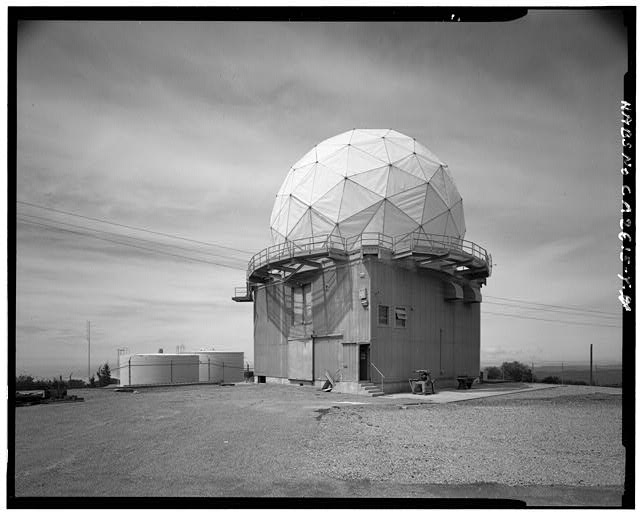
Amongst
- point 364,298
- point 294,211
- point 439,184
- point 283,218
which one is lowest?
point 364,298

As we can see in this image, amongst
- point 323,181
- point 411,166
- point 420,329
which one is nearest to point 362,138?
point 411,166

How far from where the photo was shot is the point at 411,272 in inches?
1001

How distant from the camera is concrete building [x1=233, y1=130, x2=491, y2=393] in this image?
23.9m

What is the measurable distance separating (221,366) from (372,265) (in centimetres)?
2036

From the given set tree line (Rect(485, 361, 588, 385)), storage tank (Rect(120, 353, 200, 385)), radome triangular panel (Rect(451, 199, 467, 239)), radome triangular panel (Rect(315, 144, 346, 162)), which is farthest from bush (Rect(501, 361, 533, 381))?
storage tank (Rect(120, 353, 200, 385))

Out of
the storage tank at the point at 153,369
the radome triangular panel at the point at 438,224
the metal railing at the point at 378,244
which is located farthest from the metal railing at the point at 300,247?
the storage tank at the point at 153,369

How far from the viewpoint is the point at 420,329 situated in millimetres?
25734

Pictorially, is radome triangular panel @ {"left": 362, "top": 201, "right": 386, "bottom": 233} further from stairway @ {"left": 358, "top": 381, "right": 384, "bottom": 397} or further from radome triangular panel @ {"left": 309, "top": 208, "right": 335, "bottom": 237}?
stairway @ {"left": 358, "top": 381, "right": 384, "bottom": 397}

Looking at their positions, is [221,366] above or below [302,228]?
below

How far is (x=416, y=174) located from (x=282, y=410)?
1487 cm

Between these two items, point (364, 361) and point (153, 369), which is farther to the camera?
point (153, 369)

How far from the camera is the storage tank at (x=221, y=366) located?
38.9 metres

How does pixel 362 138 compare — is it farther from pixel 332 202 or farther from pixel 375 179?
pixel 332 202

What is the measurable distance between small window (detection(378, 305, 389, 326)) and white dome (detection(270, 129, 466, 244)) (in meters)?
3.63
